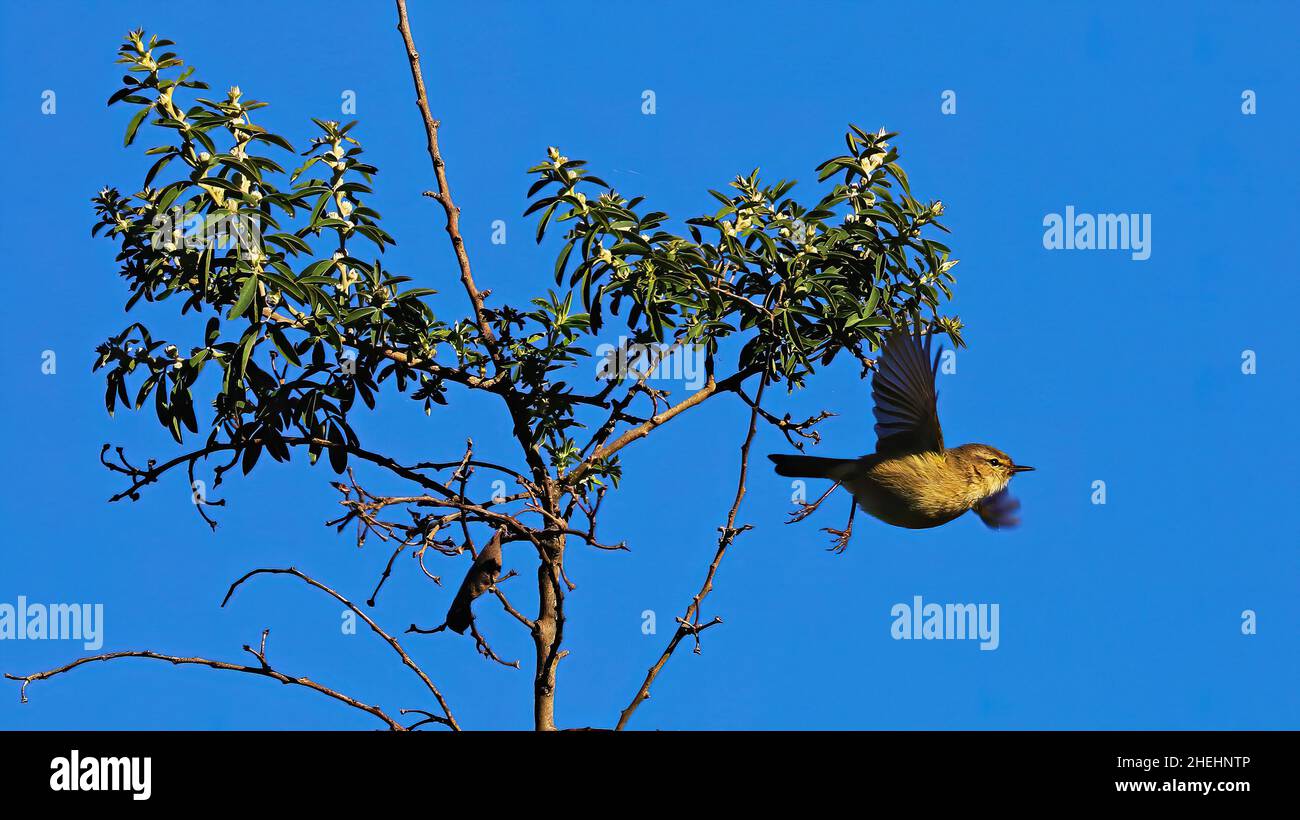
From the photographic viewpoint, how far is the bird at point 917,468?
509cm

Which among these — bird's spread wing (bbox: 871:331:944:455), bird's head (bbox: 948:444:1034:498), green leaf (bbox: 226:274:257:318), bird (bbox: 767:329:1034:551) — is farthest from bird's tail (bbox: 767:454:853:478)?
green leaf (bbox: 226:274:257:318)

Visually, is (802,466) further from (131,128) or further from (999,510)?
(131,128)

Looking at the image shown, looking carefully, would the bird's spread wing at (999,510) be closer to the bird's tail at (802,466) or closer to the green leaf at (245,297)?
the bird's tail at (802,466)

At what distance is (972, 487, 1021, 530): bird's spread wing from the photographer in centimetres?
509

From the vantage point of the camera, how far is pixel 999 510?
16.9ft

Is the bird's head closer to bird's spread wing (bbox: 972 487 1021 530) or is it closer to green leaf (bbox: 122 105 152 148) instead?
bird's spread wing (bbox: 972 487 1021 530)

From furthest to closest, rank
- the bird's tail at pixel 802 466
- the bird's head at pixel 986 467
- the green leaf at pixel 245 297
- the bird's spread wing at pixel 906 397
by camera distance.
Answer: the bird's tail at pixel 802 466 → the bird's head at pixel 986 467 → the bird's spread wing at pixel 906 397 → the green leaf at pixel 245 297

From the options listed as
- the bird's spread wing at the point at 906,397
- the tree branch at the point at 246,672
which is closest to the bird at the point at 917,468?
the bird's spread wing at the point at 906,397

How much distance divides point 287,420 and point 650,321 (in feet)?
4.53

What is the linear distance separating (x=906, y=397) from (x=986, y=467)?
428mm

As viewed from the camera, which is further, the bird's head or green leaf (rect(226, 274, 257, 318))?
the bird's head

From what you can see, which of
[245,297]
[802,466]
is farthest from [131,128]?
[802,466]
